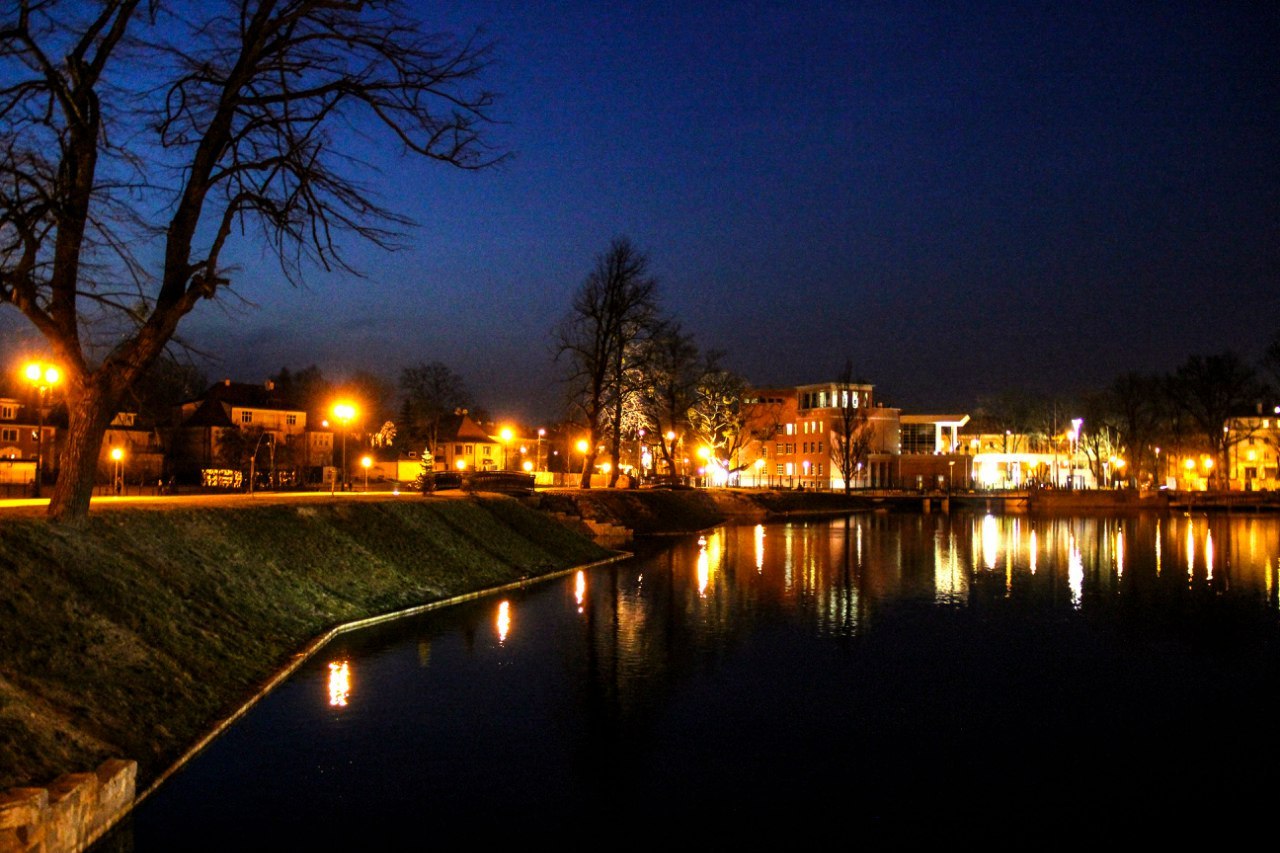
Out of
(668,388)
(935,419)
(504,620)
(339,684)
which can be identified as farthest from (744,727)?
(935,419)

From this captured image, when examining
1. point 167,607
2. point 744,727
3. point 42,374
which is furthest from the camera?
point 42,374

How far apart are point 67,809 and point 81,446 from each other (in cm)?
1061

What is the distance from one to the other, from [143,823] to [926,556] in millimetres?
38798

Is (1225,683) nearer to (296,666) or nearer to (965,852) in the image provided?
(965,852)

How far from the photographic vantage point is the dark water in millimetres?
11156

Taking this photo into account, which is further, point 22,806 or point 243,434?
point 243,434

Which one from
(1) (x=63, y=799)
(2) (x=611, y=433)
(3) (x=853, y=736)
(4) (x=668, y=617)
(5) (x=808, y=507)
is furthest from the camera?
(5) (x=808, y=507)

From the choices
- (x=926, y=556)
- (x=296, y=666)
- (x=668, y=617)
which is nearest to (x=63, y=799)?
(x=296, y=666)

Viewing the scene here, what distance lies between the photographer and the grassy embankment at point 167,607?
1138cm

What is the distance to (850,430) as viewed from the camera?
101 m

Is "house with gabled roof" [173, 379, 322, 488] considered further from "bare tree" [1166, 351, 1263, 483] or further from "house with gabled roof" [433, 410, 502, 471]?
"bare tree" [1166, 351, 1263, 483]

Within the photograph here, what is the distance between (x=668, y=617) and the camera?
82.2 ft

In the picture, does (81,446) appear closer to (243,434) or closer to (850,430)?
(243,434)

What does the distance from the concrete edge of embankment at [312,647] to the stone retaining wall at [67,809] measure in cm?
39
